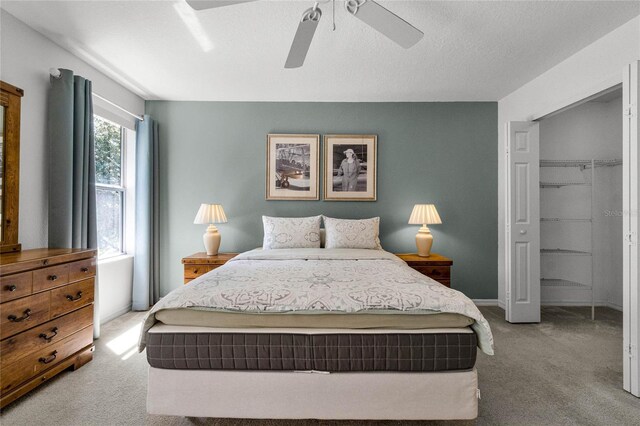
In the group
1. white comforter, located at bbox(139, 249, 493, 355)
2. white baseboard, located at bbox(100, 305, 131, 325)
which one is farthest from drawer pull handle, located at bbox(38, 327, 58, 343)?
white baseboard, located at bbox(100, 305, 131, 325)

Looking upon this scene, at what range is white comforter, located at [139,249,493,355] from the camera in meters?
1.60

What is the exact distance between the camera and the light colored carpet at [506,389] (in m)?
1.72

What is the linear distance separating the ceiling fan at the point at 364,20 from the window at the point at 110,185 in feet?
7.80

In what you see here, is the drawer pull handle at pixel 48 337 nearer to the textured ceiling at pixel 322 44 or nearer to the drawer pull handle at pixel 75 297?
the drawer pull handle at pixel 75 297

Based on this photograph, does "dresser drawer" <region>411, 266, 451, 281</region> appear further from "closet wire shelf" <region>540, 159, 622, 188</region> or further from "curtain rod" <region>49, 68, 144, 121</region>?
"curtain rod" <region>49, 68, 144, 121</region>

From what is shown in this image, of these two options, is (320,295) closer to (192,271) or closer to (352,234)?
(352,234)

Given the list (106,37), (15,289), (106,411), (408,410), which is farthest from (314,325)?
(106,37)

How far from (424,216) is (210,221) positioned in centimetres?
244

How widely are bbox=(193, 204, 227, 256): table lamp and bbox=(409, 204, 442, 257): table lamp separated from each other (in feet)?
7.40

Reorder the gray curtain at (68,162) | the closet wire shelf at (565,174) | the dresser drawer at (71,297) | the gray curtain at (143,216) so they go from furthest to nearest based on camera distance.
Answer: the closet wire shelf at (565,174) → the gray curtain at (143,216) → the gray curtain at (68,162) → the dresser drawer at (71,297)

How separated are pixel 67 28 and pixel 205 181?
1.90m

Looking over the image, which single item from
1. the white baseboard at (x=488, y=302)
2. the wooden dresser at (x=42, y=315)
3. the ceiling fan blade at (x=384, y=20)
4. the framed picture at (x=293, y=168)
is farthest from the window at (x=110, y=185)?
the white baseboard at (x=488, y=302)

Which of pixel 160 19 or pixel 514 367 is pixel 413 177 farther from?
pixel 160 19

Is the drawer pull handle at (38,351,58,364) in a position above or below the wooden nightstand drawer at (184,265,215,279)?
below
